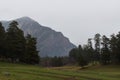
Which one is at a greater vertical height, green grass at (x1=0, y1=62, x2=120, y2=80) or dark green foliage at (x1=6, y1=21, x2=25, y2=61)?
dark green foliage at (x1=6, y1=21, x2=25, y2=61)

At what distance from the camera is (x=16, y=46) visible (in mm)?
81188

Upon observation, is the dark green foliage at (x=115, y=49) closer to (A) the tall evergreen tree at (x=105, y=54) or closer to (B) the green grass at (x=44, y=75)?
(A) the tall evergreen tree at (x=105, y=54)

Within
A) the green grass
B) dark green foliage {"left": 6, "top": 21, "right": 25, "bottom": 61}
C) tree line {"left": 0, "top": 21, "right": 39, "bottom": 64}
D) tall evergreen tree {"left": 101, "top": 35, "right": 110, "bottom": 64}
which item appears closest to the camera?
the green grass

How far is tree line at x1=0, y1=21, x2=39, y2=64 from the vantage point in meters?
80.5

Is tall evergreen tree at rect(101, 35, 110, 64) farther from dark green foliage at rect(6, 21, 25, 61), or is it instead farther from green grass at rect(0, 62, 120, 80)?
green grass at rect(0, 62, 120, 80)

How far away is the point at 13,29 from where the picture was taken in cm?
8150

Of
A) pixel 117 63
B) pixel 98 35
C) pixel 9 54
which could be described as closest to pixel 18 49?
pixel 9 54

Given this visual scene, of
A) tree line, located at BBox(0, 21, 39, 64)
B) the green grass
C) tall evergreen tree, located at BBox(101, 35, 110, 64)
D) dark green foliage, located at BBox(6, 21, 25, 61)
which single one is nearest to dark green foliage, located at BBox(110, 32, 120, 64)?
tall evergreen tree, located at BBox(101, 35, 110, 64)

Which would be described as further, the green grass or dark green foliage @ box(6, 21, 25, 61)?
dark green foliage @ box(6, 21, 25, 61)

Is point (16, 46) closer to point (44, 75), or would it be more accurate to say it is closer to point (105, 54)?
point (44, 75)

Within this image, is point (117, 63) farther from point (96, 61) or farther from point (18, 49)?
point (18, 49)

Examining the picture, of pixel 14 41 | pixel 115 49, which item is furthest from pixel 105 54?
pixel 14 41

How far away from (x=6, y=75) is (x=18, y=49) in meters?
46.6

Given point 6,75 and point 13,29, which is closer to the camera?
point 6,75
